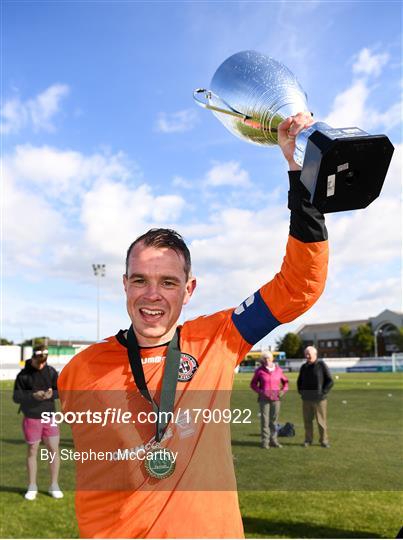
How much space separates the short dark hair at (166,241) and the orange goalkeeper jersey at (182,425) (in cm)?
34

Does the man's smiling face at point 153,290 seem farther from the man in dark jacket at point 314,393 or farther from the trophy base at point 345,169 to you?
the man in dark jacket at point 314,393

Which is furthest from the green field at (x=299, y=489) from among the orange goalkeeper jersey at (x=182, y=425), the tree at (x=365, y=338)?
the tree at (x=365, y=338)

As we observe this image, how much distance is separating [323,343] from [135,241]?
110897 mm

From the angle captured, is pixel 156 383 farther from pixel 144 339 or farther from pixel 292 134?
pixel 292 134

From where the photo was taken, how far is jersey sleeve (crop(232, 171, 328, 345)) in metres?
2.13

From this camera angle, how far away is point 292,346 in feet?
338

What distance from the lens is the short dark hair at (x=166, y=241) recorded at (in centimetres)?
Answer: 228

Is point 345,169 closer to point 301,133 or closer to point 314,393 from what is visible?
point 301,133

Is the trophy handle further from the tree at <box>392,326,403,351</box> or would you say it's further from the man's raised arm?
the tree at <box>392,326,403,351</box>

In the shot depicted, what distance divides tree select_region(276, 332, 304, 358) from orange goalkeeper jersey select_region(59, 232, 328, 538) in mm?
102852

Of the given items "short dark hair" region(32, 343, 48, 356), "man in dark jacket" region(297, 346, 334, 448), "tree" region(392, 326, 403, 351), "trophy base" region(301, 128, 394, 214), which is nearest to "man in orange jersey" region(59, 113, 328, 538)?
"trophy base" region(301, 128, 394, 214)

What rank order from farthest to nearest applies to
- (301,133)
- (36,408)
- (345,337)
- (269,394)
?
(345,337)
(269,394)
(36,408)
(301,133)

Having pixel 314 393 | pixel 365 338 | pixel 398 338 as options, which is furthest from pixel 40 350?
pixel 365 338

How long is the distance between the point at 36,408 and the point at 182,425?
6.87m
